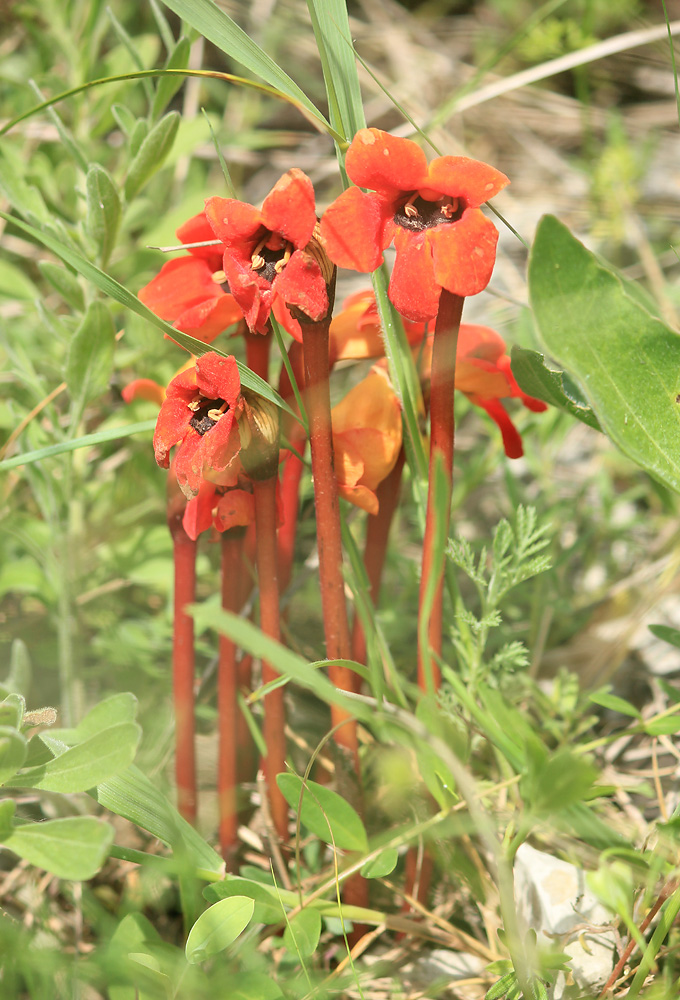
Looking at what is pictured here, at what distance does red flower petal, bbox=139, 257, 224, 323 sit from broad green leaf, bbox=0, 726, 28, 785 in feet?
2.14

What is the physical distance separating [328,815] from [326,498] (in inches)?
19.2

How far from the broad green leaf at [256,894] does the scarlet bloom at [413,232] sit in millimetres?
840

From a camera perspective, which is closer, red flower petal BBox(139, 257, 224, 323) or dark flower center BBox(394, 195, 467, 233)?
dark flower center BBox(394, 195, 467, 233)

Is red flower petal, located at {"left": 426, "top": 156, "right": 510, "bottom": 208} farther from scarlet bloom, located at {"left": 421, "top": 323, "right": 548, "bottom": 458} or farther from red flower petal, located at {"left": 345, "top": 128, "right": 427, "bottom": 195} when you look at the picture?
scarlet bloom, located at {"left": 421, "top": 323, "right": 548, "bottom": 458}

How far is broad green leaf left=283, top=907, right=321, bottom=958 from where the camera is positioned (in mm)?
1179

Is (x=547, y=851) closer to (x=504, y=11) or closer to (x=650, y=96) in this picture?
(x=650, y=96)

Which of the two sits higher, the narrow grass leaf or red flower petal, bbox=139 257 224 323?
the narrow grass leaf

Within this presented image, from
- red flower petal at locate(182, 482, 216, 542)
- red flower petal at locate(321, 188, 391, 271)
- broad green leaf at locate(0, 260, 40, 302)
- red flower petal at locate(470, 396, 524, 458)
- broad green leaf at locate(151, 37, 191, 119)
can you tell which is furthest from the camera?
broad green leaf at locate(0, 260, 40, 302)

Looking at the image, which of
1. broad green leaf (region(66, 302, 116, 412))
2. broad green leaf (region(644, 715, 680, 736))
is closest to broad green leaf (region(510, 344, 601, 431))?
broad green leaf (region(644, 715, 680, 736))

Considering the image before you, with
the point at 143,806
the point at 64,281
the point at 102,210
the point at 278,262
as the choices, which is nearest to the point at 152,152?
the point at 102,210

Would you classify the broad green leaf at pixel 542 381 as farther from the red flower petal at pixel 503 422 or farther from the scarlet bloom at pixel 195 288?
the scarlet bloom at pixel 195 288

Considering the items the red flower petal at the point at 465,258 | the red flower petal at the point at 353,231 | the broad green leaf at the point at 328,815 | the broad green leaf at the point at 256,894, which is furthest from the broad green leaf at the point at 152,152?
the broad green leaf at the point at 256,894

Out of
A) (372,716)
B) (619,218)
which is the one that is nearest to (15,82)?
(372,716)

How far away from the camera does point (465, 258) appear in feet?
3.49
